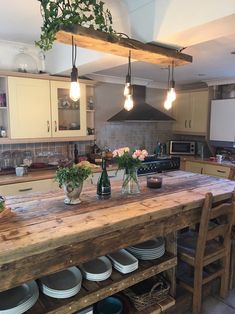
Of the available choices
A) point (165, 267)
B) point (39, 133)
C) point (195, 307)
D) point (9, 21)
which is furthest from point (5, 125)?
point (195, 307)

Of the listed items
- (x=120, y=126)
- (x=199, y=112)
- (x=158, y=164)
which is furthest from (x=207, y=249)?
(x=199, y=112)

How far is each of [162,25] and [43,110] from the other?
6.55 feet

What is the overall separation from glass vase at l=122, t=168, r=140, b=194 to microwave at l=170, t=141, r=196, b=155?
10.3 feet

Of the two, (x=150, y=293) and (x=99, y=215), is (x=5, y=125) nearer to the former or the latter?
(x=99, y=215)

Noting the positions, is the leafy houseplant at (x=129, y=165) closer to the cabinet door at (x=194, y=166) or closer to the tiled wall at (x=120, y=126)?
the tiled wall at (x=120, y=126)

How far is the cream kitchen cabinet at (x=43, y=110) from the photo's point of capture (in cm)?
316

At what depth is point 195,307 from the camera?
6.93 ft

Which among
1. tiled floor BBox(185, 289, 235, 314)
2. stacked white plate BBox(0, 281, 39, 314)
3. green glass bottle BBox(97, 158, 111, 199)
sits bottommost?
tiled floor BBox(185, 289, 235, 314)

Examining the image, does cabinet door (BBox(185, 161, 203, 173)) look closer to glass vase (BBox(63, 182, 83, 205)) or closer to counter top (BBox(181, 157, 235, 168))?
counter top (BBox(181, 157, 235, 168))

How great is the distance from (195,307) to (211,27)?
214cm

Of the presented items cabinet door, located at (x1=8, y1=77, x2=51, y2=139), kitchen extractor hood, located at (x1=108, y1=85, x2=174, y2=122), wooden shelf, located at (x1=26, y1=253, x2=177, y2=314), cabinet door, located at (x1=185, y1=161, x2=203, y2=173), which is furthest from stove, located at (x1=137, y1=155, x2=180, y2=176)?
wooden shelf, located at (x1=26, y1=253, x2=177, y2=314)

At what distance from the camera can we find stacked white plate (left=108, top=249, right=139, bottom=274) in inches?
69.6

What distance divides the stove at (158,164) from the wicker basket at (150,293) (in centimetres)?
212

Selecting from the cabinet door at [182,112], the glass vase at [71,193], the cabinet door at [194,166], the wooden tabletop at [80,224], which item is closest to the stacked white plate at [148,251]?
the wooden tabletop at [80,224]
